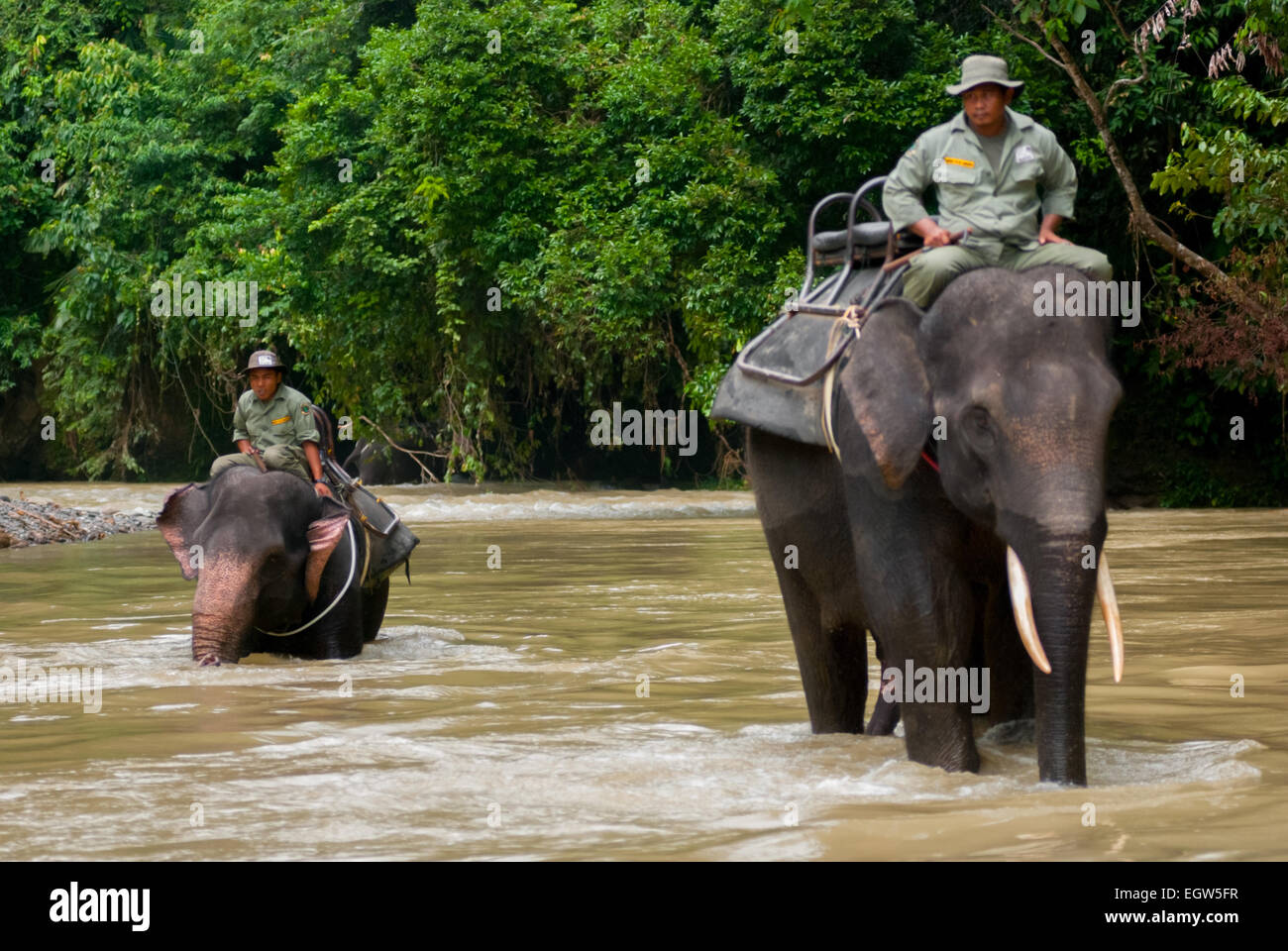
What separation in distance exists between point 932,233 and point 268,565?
4.29m

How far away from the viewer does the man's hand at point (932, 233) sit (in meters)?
5.50

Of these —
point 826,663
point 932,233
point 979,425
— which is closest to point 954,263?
point 932,233

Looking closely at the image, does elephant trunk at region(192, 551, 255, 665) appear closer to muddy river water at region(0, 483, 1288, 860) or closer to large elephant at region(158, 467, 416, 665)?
large elephant at region(158, 467, 416, 665)

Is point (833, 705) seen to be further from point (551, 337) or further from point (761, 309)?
point (551, 337)

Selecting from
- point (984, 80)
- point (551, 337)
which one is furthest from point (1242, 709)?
point (551, 337)

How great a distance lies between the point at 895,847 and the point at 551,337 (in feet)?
69.2

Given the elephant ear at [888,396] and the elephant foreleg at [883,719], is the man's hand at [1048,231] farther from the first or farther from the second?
the elephant foreleg at [883,719]

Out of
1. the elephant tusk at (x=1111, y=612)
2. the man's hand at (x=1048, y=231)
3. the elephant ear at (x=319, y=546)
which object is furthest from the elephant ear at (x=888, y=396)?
the elephant ear at (x=319, y=546)

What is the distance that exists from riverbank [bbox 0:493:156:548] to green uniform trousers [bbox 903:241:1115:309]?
1401 cm

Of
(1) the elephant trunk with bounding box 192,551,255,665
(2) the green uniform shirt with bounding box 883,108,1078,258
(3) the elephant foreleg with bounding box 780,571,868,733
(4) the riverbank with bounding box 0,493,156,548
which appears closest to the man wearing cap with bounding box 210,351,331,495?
(1) the elephant trunk with bounding box 192,551,255,665

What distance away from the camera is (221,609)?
8.35 m

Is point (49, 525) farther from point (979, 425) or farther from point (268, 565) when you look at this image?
point (979, 425)

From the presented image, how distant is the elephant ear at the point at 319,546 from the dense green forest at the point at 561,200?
926 centimetres

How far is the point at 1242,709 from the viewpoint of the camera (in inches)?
266
